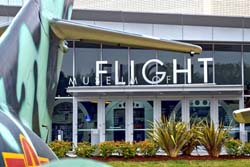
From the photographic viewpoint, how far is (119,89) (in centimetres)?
2217

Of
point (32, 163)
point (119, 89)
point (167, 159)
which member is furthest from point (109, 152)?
point (32, 163)

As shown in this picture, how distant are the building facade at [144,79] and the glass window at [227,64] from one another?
0.05 m

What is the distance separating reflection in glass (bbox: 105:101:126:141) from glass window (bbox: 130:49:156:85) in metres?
1.32

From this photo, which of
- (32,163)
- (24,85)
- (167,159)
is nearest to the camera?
(32,163)

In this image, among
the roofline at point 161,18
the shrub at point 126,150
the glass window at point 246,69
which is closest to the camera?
the shrub at point 126,150

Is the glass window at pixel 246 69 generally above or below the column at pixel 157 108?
above

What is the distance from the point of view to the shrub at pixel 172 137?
15555mm

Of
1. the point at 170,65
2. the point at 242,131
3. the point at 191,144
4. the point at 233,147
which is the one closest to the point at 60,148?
the point at 191,144

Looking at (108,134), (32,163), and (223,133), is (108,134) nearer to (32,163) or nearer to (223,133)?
(223,133)

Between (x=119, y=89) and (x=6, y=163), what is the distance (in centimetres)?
1876

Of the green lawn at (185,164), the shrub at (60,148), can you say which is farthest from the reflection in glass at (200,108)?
the shrub at (60,148)

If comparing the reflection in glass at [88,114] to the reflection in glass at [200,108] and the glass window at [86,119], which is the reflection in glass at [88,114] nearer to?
the glass window at [86,119]

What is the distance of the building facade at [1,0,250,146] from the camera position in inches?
909

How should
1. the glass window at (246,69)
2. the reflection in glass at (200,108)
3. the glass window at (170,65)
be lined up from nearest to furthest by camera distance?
the reflection in glass at (200,108) → the glass window at (170,65) → the glass window at (246,69)
